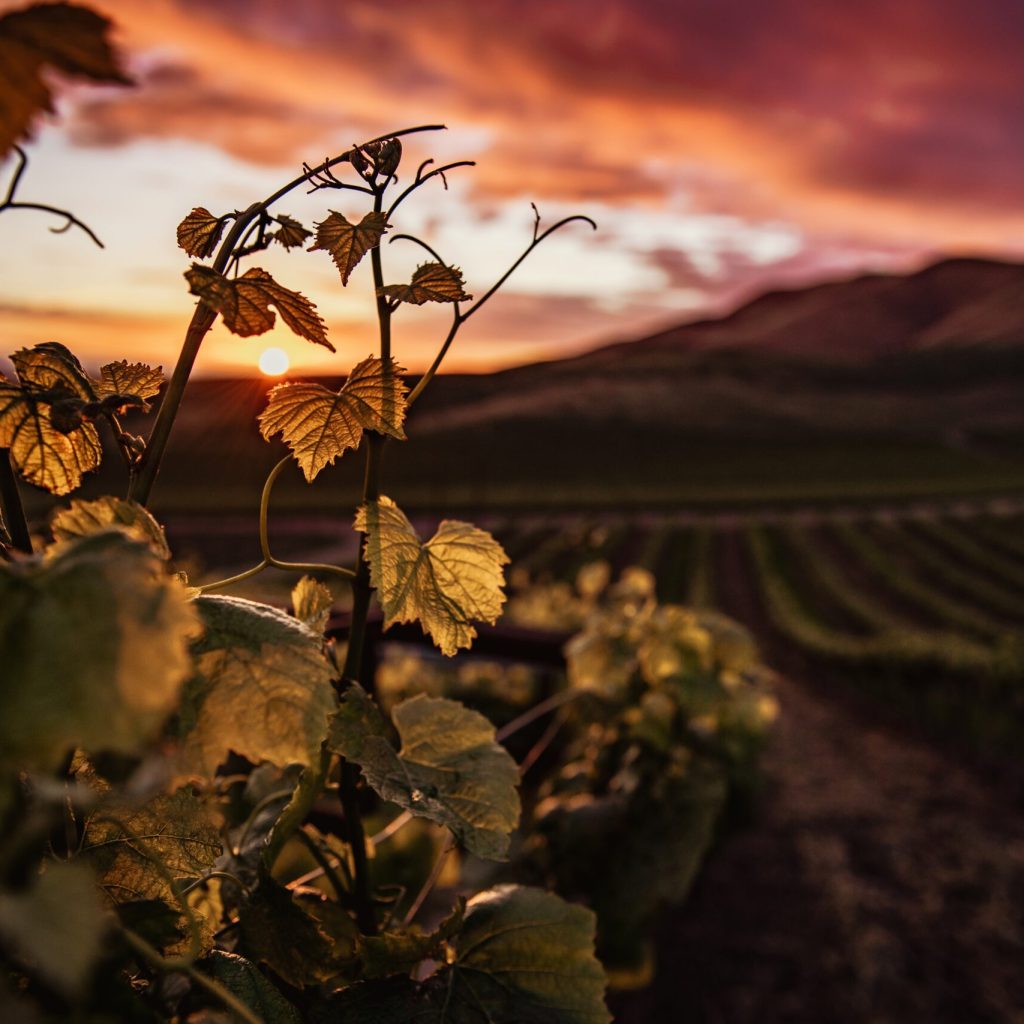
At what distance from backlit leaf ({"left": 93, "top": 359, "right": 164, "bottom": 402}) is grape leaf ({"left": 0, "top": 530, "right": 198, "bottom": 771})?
36 cm

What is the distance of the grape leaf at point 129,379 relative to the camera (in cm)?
77

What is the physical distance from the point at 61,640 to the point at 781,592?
68.5 feet

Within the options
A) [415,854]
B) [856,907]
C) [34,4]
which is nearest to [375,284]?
[34,4]

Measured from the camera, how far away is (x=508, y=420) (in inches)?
2808

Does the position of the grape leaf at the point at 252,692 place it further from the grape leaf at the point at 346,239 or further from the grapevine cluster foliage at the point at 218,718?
the grape leaf at the point at 346,239

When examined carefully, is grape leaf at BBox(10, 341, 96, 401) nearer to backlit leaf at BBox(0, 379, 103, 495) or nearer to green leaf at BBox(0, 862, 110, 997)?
backlit leaf at BBox(0, 379, 103, 495)

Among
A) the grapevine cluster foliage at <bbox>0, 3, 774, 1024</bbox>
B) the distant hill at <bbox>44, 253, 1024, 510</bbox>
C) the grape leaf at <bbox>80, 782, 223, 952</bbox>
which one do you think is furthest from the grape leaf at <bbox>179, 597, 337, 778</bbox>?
the distant hill at <bbox>44, 253, 1024, 510</bbox>

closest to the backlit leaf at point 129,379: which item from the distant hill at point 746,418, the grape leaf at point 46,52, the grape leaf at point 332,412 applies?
the grape leaf at point 332,412

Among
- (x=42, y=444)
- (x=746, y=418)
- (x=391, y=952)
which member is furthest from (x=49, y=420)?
(x=746, y=418)

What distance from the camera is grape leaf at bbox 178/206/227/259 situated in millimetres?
729

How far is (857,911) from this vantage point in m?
6.26

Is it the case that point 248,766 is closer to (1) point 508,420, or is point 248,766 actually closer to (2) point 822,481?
(2) point 822,481

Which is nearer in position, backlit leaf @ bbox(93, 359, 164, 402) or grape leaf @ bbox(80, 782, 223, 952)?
grape leaf @ bbox(80, 782, 223, 952)

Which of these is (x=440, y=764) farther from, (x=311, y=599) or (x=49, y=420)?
(x=49, y=420)
